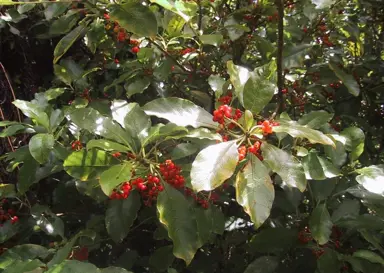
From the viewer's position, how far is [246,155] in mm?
1240

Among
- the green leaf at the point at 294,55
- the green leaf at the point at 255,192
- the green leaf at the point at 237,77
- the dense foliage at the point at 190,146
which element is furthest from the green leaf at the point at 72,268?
the green leaf at the point at 294,55

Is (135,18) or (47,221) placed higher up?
(135,18)

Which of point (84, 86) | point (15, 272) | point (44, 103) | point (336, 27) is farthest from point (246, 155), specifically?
point (336, 27)

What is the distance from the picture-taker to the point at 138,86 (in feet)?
6.21

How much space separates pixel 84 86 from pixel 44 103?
332 millimetres

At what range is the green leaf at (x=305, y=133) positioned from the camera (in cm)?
110

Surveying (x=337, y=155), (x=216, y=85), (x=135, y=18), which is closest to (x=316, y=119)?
(x=337, y=155)

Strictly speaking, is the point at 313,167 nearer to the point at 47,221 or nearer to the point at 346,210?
the point at 346,210

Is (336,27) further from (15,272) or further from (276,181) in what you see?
A: (15,272)

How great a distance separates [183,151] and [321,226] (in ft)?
1.76

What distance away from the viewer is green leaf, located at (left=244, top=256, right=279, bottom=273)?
5.38 ft

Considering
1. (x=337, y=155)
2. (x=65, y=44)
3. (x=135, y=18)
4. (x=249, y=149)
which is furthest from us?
(x=65, y=44)

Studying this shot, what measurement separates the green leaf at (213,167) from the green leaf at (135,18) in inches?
20.2

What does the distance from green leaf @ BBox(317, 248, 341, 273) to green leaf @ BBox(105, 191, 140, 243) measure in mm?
657
